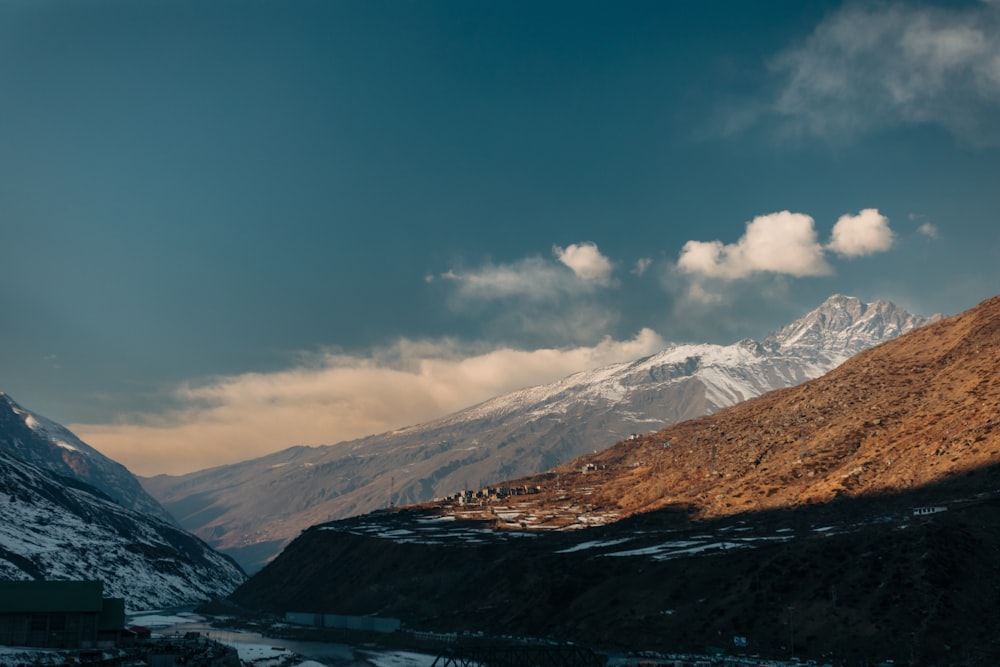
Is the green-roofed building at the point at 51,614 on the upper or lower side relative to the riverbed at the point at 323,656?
upper

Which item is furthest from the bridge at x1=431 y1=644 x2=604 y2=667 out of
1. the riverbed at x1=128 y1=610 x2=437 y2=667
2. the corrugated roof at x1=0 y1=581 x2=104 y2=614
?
the corrugated roof at x1=0 y1=581 x2=104 y2=614

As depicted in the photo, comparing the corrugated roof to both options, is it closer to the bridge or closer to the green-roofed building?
the green-roofed building

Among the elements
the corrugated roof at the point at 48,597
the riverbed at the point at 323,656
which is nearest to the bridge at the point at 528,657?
the riverbed at the point at 323,656

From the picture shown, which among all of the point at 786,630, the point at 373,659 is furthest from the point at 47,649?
the point at 786,630

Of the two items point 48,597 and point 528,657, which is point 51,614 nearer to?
point 48,597

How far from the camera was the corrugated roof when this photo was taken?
107125 millimetres

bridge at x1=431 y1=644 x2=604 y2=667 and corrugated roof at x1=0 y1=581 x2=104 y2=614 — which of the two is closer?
corrugated roof at x1=0 y1=581 x2=104 y2=614

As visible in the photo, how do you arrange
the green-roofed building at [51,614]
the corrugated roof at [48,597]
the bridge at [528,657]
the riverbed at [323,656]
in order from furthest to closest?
the riverbed at [323,656] < the bridge at [528,657] < the corrugated roof at [48,597] < the green-roofed building at [51,614]

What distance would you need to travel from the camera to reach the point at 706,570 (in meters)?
165

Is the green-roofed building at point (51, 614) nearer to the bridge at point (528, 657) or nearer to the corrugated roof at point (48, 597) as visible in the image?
the corrugated roof at point (48, 597)

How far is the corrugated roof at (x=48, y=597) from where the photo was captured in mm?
107125

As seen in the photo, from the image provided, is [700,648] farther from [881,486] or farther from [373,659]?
[881,486]

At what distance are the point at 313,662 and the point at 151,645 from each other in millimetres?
35125

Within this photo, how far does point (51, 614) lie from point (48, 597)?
2.24m
